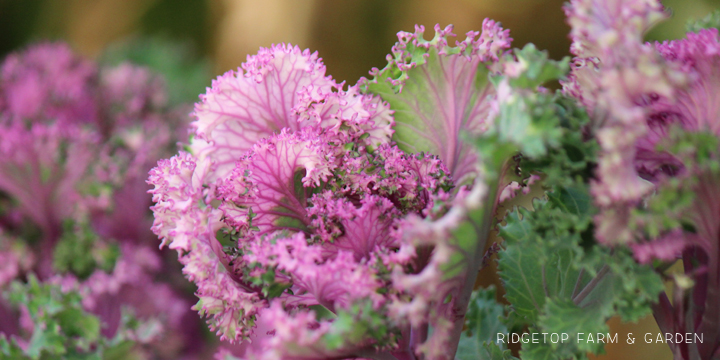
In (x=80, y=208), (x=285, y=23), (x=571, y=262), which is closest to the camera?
(x=571, y=262)

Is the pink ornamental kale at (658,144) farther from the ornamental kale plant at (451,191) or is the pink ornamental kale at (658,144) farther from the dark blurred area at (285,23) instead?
the dark blurred area at (285,23)

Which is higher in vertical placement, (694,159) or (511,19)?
(511,19)

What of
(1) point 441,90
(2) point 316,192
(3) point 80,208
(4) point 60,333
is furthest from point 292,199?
(3) point 80,208

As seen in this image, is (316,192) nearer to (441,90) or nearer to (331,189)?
(331,189)

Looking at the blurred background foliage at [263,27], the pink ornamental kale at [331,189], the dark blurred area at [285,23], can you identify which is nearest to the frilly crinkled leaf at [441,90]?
the pink ornamental kale at [331,189]

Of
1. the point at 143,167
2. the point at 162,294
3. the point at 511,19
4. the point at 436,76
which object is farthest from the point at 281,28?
the point at 436,76

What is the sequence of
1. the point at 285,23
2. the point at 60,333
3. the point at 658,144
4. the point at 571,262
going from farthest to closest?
the point at 285,23
the point at 60,333
the point at 571,262
the point at 658,144

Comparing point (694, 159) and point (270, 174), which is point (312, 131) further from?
point (694, 159)
